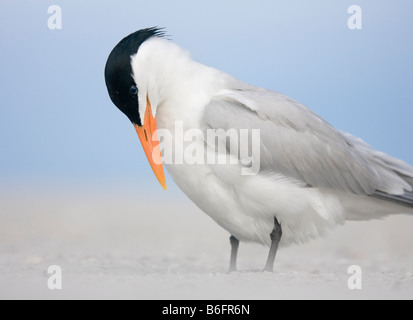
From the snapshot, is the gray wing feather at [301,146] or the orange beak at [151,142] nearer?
the gray wing feather at [301,146]

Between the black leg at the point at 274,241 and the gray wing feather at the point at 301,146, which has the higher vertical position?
the gray wing feather at the point at 301,146

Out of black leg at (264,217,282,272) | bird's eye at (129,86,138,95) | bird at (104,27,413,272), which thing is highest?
bird's eye at (129,86,138,95)

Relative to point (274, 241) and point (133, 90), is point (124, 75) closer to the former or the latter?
point (133, 90)

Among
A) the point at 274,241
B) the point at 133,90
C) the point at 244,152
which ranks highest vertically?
the point at 133,90

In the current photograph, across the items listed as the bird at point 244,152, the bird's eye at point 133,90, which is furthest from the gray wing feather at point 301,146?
the bird's eye at point 133,90

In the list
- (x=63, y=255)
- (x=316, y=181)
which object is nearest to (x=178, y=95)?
(x=316, y=181)

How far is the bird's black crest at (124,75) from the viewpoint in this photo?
5578 millimetres

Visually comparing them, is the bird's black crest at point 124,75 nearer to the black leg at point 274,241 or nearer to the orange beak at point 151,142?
the orange beak at point 151,142

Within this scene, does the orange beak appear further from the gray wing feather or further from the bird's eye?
the gray wing feather

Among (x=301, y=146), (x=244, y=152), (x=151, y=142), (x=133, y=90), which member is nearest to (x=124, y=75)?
(x=133, y=90)

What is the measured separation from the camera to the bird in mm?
5594

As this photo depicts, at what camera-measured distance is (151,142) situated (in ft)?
18.9

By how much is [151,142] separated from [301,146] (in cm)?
121

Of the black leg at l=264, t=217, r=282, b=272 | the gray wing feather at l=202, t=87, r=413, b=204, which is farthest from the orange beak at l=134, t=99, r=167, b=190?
the black leg at l=264, t=217, r=282, b=272
